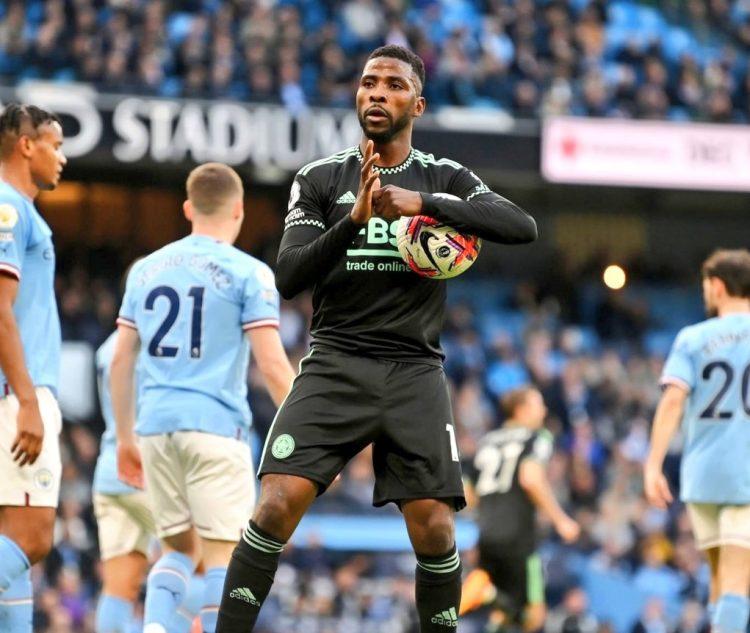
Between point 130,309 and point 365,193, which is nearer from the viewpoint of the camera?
point 365,193

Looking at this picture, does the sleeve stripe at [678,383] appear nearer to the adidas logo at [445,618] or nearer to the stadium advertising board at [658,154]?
the adidas logo at [445,618]

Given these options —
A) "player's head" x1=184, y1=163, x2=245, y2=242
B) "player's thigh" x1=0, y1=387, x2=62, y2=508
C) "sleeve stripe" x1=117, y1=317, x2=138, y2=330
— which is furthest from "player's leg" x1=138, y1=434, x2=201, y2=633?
"player's head" x1=184, y1=163, x2=245, y2=242

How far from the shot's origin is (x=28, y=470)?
5.77m

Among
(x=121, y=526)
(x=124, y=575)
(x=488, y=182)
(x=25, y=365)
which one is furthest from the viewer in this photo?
(x=488, y=182)

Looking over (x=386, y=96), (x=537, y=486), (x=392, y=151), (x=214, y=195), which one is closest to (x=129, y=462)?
(x=214, y=195)

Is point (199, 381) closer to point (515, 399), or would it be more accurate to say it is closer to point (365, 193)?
point (365, 193)

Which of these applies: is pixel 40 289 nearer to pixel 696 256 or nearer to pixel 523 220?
pixel 523 220

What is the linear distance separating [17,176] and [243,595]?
6.82 ft

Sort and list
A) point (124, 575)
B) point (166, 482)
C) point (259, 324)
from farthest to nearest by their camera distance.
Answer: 1. point (124, 575)
2. point (166, 482)
3. point (259, 324)

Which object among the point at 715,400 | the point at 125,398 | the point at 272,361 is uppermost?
the point at 272,361

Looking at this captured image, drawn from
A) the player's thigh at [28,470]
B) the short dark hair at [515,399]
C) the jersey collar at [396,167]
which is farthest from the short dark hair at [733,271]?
the player's thigh at [28,470]

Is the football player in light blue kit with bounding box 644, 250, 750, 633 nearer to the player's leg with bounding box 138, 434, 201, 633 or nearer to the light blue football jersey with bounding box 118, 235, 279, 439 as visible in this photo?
the light blue football jersey with bounding box 118, 235, 279, 439

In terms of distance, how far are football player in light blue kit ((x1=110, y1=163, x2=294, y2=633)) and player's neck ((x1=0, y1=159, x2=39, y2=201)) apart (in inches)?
33.7

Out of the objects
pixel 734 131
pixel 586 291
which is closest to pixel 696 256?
pixel 586 291
